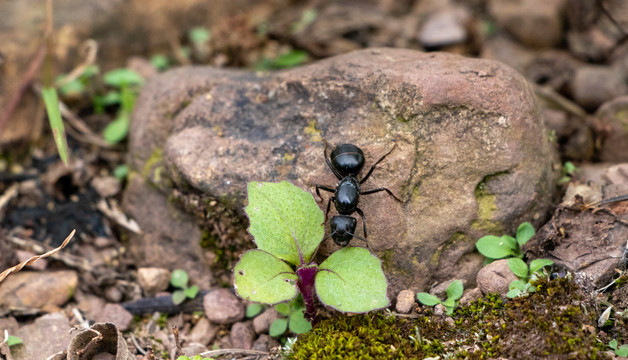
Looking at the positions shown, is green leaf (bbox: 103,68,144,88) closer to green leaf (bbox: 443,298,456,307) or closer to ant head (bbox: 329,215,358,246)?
ant head (bbox: 329,215,358,246)

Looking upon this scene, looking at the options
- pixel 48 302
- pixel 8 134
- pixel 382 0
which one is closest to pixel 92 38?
pixel 8 134

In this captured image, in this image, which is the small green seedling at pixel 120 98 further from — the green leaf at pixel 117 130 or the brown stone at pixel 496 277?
the brown stone at pixel 496 277

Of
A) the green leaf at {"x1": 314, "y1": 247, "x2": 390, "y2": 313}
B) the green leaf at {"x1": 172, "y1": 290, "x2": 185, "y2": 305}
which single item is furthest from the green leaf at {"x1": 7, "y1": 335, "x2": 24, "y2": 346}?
the green leaf at {"x1": 314, "y1": 247, "x2": 390, "y2": 313}

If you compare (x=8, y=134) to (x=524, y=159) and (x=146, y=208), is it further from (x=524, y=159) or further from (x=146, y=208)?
(x=524, y=159)

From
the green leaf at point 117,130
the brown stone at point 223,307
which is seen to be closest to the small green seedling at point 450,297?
the brown stone at point 223,307

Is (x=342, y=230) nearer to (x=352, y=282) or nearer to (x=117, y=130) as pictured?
(x=352, y=282)
